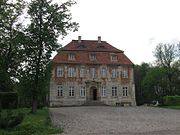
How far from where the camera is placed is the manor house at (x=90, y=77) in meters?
53.2

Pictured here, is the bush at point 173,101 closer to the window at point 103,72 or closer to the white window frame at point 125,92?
the white window frame at point 125,92

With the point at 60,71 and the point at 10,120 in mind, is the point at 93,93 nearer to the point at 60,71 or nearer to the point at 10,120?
the point at 60,71

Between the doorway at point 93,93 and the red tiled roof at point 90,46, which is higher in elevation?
the red tiled roof at point 90,46

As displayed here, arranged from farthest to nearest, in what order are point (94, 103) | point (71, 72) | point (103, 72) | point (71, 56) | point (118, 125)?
point (103, 72), point (71, 56), point (71, 72), point (94, 103), point (118, 125)

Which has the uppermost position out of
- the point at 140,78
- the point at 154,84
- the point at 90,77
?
the point at 140,78

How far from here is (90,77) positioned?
2143 inches

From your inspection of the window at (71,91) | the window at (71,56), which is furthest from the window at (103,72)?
the window at (71,91)

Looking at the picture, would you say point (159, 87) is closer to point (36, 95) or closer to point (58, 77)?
point (58, 77)

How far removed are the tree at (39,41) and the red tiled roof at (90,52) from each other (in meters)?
22.0

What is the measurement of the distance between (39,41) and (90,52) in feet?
82.1

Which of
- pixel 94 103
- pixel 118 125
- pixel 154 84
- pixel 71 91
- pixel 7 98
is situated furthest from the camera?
pixel 154 84

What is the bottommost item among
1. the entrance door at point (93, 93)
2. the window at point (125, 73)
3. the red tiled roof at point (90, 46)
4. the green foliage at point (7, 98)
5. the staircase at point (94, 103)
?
the staircase at point (94, 103)

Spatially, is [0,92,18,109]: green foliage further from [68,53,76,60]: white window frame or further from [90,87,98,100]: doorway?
[90,87,98,100]: doorway

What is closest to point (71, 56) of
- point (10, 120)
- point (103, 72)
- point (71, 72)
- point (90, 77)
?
point (71, 72)
